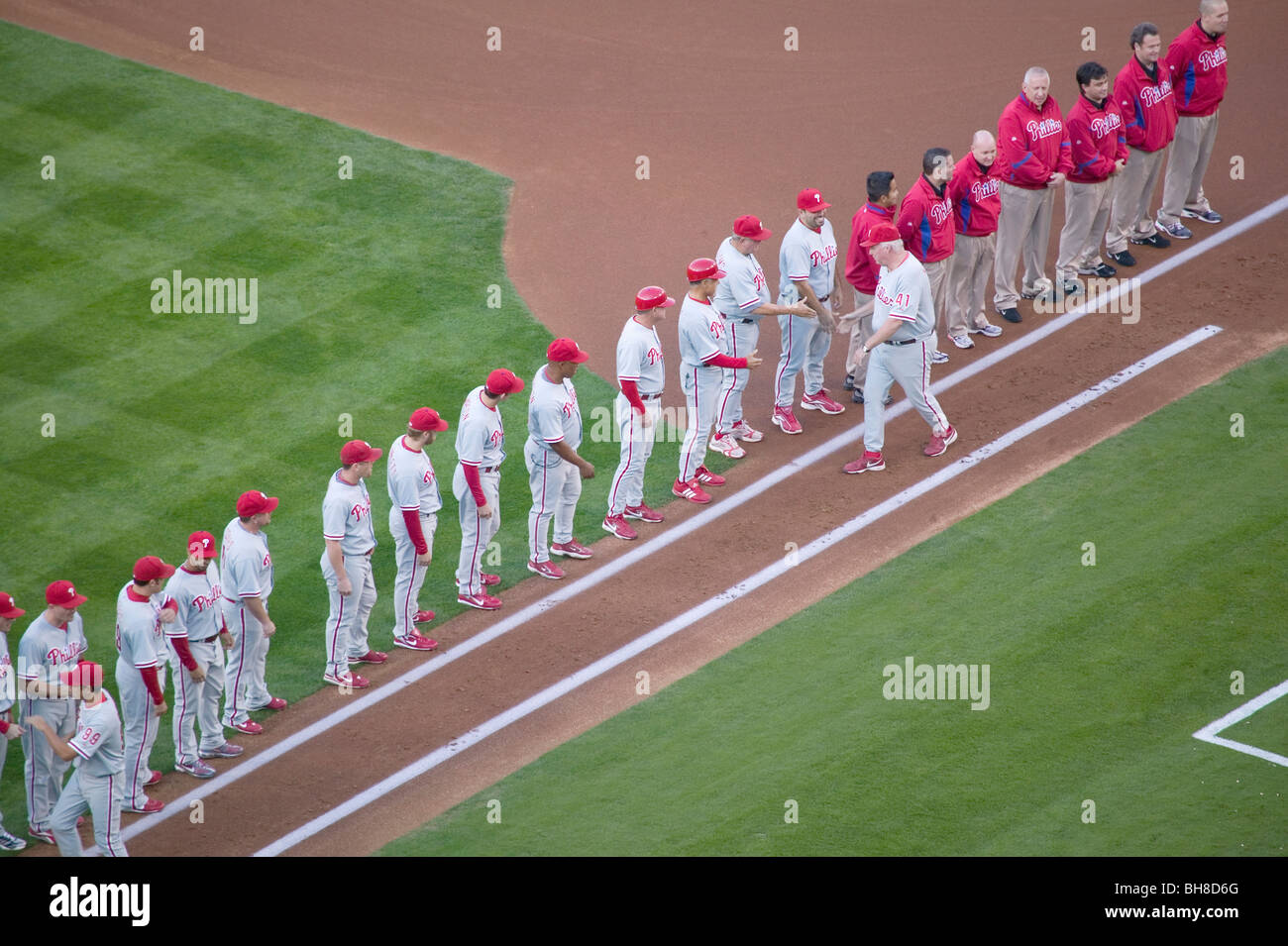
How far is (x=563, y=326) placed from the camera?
1405 centimetres

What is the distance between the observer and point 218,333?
46.4 ft

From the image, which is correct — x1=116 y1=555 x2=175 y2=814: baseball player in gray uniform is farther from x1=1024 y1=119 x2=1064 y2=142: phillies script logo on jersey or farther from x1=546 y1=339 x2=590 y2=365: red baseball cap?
x1=1024 y1=119 x2=1064 y2=142: phillies script logo on jersey

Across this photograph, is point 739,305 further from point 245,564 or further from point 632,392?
point 245,564

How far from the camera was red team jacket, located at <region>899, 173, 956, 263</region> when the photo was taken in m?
12.4

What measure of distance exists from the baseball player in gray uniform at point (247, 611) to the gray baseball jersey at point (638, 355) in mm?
2788

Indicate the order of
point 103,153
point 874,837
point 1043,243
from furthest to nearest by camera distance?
point 103,153 → point 1043,243 → point 874,837

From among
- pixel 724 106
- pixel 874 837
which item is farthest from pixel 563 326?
pixel 874 837

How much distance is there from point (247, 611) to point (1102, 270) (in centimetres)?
818

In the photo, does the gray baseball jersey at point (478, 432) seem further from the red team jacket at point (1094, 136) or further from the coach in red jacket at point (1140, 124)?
the coach in red jacket at point (1140, 124)

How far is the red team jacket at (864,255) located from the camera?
12352 mm

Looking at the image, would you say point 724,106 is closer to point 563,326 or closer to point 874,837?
point 563,326

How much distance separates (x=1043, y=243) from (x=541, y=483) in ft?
17.3

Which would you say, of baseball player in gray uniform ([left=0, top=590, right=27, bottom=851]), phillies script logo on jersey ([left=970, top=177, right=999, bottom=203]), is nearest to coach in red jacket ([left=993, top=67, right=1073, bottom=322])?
phillies script logo on jersey ([left=970, top=177, right=999, bottom=203])

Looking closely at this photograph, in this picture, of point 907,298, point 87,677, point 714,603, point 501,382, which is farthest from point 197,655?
point 907,298
